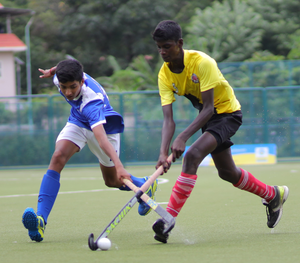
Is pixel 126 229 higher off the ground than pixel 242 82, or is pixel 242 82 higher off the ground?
pixel 126 229

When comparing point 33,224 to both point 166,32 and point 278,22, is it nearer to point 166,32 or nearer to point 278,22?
point 166,32

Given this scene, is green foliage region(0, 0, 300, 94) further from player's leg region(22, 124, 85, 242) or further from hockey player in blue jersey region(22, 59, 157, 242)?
player's leg region(22, 124, 85, 242)

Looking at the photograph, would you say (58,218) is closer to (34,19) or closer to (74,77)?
(74,77)

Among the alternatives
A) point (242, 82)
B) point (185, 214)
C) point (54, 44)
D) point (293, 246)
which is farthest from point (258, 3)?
point (293, 246)

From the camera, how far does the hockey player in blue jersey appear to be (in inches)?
175

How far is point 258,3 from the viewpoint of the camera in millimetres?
30219

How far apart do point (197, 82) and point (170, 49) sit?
0.39 metres

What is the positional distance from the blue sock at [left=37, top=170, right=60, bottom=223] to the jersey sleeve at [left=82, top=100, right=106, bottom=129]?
24.6 inches

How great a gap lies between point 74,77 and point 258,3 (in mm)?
27283

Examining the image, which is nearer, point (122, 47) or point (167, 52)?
point (167, 52)

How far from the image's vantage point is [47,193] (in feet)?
15.7

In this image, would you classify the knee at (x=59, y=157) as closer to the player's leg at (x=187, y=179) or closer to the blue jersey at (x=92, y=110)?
the blue jersey at (x=92, y=110)

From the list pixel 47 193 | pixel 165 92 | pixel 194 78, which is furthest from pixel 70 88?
pixel 194 78

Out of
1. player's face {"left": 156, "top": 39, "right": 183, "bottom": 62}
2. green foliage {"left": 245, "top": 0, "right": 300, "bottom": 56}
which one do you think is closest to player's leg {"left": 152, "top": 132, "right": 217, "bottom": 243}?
player's face {"left": 156, "top": 39, "right": 183, "bottom": 62}
